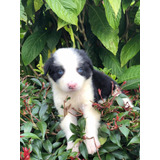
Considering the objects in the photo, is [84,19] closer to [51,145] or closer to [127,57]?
[127,57]

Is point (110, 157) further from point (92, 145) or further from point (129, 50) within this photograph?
point (129, 50)

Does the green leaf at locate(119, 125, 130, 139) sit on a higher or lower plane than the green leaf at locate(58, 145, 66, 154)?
higher

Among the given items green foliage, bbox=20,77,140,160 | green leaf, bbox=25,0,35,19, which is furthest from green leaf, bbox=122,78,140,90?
green leaf, bbox=25,0,35,19

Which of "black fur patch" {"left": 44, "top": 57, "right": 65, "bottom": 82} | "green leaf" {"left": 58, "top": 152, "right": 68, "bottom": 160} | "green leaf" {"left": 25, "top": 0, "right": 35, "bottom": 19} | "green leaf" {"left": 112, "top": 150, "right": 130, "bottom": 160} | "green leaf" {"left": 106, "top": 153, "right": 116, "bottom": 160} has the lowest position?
"green leaf" {"left": 112, "top": 150, "right": 130, "bottom": 160}

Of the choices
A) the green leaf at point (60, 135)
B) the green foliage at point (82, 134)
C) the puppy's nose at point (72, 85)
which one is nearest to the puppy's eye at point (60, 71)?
the puppy's nose at point (72, 85)

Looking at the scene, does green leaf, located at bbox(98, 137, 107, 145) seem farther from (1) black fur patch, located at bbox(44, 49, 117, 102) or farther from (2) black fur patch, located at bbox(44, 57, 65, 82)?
(2) black fur patch, located at bbox(44, 57, 65, 82)

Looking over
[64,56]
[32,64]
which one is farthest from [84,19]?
[64,56]

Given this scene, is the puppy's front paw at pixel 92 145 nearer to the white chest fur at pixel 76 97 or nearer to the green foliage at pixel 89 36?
the white chest fur at pixel 76 97
